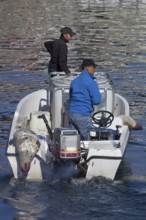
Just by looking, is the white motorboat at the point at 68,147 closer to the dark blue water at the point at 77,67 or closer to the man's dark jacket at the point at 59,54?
the dark blue water at the point at 77,67

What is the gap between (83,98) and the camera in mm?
12852

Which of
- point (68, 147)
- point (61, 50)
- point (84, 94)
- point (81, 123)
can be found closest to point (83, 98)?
point (84, 94)

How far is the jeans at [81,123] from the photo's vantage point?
12633mm

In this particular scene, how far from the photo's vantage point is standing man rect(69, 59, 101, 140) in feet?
41.8

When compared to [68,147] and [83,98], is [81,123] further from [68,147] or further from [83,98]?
[68,147]

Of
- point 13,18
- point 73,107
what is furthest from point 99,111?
point 13,18

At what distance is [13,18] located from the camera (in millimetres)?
48406

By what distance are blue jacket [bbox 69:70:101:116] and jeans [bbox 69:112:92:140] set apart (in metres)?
0.09

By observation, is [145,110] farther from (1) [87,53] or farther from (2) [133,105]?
(1) [87,53]

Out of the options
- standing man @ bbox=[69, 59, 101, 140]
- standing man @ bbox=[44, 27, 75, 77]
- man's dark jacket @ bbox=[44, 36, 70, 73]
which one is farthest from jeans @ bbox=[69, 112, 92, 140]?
man's dark jacket @ bbox=[44, 36, 70, 73]

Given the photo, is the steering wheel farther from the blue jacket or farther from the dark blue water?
the dark blue water

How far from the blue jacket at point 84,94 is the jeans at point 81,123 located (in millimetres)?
91

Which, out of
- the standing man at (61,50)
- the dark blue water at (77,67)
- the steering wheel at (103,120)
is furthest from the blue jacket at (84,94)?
the standing man at (61,50)

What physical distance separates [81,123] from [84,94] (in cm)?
54
